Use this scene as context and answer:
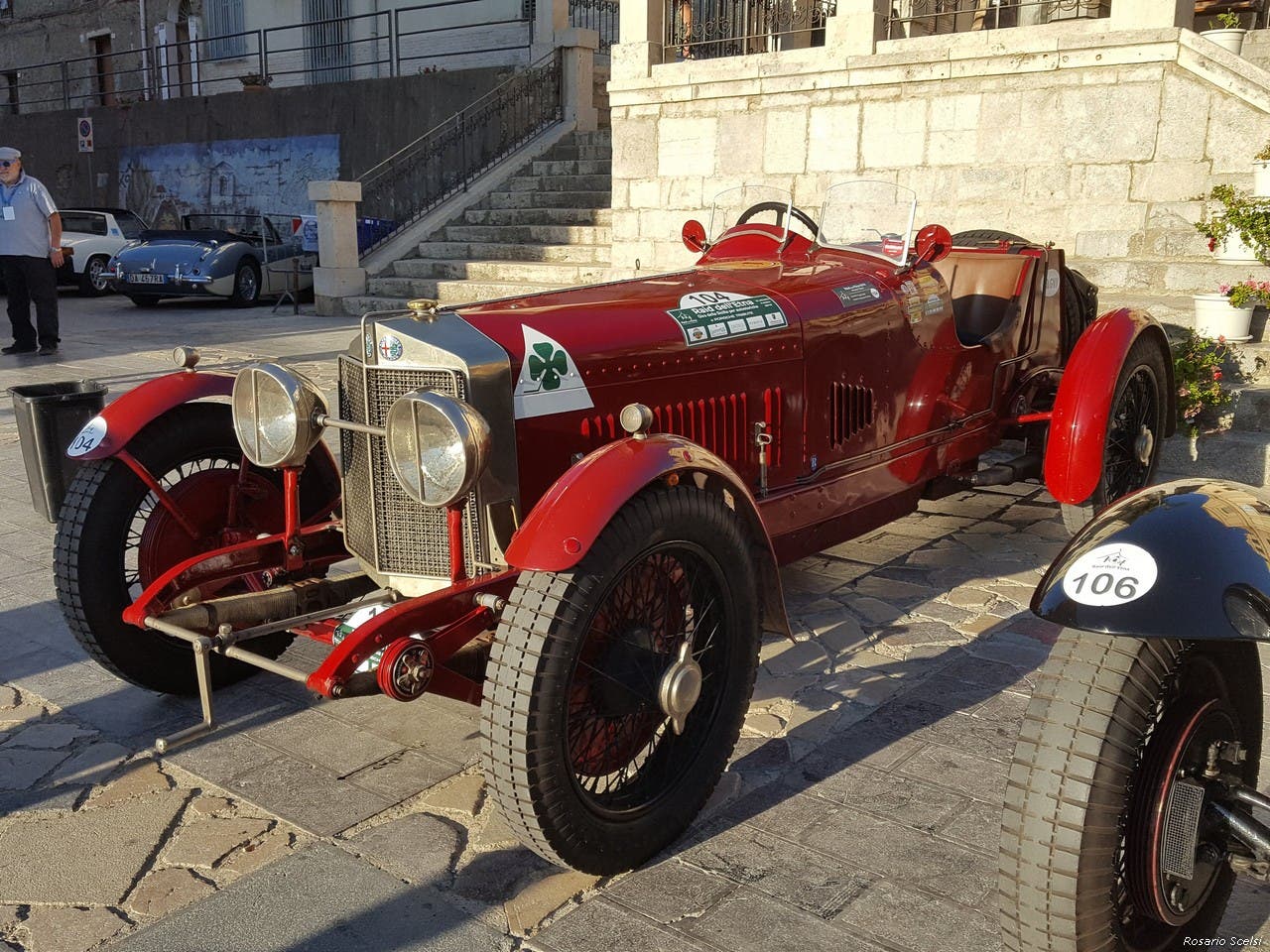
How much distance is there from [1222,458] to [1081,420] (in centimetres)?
209

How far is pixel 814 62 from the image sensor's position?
1008 centimetres

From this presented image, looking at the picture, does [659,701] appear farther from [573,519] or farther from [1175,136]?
[1175,136]

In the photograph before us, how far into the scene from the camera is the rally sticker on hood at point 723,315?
367 cm

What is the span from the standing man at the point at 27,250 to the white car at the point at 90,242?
21.6ft

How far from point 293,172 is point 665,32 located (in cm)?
1148

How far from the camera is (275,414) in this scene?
131 inches

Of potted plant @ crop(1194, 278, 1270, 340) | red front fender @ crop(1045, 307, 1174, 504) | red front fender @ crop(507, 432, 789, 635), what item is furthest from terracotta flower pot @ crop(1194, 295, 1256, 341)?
red front fender @ crop(507, 432, 789, 635)

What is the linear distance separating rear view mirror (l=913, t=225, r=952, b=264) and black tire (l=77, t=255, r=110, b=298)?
15.6 m

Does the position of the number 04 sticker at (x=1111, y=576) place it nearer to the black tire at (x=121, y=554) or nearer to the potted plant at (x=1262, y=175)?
the black tire at (x=121, y=554)

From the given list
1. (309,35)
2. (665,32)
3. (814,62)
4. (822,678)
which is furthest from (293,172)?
(822,678)

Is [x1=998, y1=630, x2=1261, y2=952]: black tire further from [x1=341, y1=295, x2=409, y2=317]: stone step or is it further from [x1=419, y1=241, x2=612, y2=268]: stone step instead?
[x1=341, y1=295, x2=409, y2=317]: stone step

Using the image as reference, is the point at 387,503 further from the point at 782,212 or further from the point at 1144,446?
the point at 1144,446

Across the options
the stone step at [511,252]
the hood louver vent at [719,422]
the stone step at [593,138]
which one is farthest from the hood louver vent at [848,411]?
the stone step at [593,138]

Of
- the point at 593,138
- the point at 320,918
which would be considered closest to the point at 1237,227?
the point at 320,918
